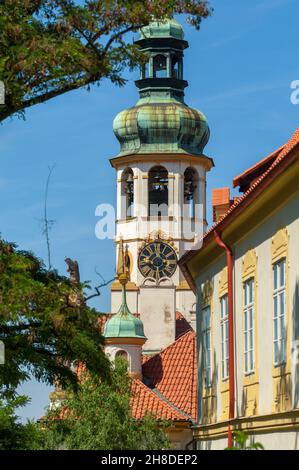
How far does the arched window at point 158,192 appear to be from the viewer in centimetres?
6688

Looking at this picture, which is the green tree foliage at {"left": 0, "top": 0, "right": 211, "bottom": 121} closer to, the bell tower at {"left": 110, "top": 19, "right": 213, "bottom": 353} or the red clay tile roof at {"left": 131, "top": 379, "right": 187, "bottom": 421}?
the red clay tile roof at {"left": 131, "top": 379, "right": 187, "bottom": 421}

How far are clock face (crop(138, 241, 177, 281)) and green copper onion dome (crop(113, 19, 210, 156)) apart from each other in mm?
4359

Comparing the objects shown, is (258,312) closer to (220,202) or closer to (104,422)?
(220,202)

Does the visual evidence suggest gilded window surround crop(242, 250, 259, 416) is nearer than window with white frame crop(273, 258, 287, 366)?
No

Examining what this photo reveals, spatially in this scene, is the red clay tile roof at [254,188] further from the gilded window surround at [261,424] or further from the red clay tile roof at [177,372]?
the red clay tile roof at [177,372]

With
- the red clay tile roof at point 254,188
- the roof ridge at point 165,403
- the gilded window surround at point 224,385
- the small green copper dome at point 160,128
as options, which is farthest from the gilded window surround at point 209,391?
the small green copper dome at point 160,128

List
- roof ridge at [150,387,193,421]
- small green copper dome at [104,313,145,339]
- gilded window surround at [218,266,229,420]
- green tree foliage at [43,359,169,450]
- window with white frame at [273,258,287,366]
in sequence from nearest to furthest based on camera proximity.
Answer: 1. window with white frame at [273,258,287,366]
2. gilded window surround at [218,266,229,420]
3. green tree foliage at [43,359,169,450]
4. roof ridge at [150,387,193,421]
5. small green copper dome at [104,313,145,339]

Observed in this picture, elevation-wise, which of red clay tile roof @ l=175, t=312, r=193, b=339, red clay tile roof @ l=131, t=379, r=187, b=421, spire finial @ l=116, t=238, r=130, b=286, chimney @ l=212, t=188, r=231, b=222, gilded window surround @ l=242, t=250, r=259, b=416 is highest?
spire finial @ l=116, t=238, r=130, b=286

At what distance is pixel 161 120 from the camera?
224ft

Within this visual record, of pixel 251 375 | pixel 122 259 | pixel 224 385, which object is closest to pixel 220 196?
pixel 224 385

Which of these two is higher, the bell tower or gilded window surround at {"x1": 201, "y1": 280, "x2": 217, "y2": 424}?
the bell tower

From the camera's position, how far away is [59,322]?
62.2 feet

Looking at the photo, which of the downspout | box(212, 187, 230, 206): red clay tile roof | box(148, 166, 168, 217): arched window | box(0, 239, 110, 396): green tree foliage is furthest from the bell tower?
box(0, 239, 110, 396): green tree foliage

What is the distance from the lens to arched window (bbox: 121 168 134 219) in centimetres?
6694
